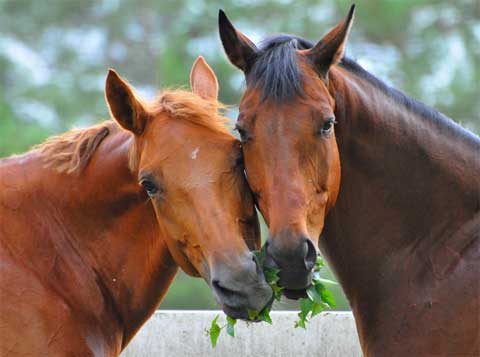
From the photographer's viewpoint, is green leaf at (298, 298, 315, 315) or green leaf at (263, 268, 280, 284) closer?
green leaf at (263, 268, 280, 284)

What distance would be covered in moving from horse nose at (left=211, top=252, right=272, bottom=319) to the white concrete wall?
1704 millimetres

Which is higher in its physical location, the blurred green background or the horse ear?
the horse ear

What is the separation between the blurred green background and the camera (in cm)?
1418

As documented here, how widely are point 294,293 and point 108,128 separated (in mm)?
1467

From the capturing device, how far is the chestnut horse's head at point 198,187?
181 inches

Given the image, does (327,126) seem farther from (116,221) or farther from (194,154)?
(116,221)

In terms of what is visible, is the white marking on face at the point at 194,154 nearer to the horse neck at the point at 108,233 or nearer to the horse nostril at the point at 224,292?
the horse neck at the point at 108,233

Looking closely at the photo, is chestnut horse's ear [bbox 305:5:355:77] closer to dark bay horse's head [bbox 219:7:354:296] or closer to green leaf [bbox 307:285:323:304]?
dark bay horse's head [bbox 219:7:354:296]

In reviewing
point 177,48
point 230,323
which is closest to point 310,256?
point 230,323

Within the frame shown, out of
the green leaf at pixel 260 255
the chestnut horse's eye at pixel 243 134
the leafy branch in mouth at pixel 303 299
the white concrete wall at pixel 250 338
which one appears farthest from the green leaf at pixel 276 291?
the white concrete wall at pixel 250 338

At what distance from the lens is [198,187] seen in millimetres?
4797

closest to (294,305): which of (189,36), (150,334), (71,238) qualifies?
(189,36)

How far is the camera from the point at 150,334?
21.0ft

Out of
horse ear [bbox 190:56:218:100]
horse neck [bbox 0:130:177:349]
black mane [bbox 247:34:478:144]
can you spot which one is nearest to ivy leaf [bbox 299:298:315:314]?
horse neck [bbox 0:130:177:349]
